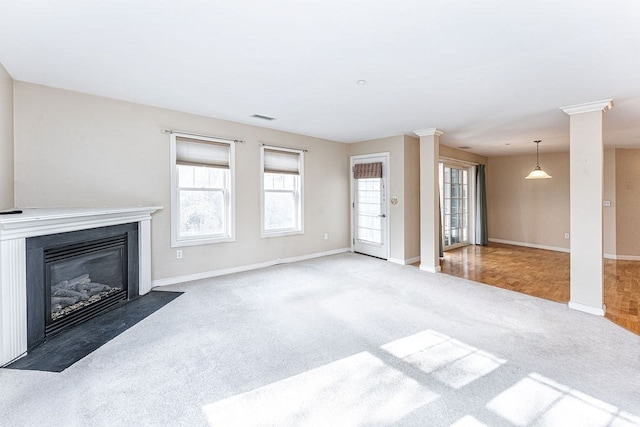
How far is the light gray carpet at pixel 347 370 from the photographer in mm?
1764

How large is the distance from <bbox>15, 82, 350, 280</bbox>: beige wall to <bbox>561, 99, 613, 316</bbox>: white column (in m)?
4.01

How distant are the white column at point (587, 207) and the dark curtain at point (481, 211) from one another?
4.27m

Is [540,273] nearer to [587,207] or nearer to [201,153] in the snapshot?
[587,207]

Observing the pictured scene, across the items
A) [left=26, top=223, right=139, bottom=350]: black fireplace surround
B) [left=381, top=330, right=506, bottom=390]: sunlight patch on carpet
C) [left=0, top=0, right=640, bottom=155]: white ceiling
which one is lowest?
[left=381, top=330, right=506, bottom=390]: sunlight patch on carpet

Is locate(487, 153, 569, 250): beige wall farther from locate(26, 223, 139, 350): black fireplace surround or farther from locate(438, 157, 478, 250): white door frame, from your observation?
locate(26, 223, 139, 350): black fireplace surround

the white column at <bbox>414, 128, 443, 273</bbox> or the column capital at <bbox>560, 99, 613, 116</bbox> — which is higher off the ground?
the column capital at <bbox>560, 99, 613, 116</bbox>

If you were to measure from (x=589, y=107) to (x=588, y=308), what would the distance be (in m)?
2.31

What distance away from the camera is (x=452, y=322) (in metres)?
3.03

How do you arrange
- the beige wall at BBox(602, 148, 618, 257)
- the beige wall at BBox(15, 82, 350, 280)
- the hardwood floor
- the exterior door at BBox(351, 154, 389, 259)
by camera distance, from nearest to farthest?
the beige wall at BBox(15, 82, 350, 280)
the hardwood floor
the exterior door at BBox(351, 154, 389, 259)
the beige wall at BBox(602, 148, 618, 257)

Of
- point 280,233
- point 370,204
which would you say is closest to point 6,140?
point 280,233

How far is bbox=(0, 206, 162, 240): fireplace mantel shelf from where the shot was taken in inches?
90.3

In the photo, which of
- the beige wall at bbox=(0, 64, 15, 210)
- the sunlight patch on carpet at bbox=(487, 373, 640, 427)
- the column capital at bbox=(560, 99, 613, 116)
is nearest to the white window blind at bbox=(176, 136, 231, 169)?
the beige wall at bbox=(0, 64, 15, 210)

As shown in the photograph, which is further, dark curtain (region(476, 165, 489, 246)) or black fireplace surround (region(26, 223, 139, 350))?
dark curtain (region(476, 165, 489, 246))

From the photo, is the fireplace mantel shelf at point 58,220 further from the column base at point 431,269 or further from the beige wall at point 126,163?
the column base at point 431,269
